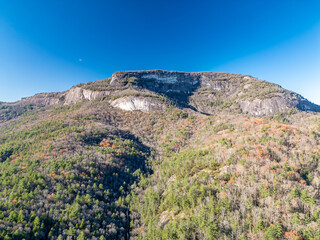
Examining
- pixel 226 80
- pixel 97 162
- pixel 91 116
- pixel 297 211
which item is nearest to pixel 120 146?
pixel 97 162

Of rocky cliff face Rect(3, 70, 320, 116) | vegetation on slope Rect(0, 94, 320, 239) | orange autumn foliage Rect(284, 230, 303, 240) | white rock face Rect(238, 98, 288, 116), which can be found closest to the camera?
orange autumn foliage Rect(284, 230, 303, 240)

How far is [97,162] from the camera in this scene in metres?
40.8

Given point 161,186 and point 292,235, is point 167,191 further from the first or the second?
point 292,235

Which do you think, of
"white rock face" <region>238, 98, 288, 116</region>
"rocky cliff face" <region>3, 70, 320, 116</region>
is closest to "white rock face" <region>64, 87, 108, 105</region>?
"rocky cliff face" <region>3, 70, 320, 116</region>

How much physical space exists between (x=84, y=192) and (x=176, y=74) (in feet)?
524

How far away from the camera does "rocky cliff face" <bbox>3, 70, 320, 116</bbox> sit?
99.6 meters

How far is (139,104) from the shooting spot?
324ft

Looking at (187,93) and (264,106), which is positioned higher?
(187,93)

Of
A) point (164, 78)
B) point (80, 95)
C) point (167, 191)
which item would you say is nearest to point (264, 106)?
point (164, 78)

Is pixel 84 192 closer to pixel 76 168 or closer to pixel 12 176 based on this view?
pixel 76 168

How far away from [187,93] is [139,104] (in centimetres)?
7907

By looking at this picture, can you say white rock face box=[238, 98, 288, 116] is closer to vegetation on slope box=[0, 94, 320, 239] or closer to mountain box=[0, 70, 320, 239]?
mountain box=[0, 70, 320, 239]

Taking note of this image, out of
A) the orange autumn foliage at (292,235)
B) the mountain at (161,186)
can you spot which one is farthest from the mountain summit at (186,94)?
the orange autumn foliage at (292,235)

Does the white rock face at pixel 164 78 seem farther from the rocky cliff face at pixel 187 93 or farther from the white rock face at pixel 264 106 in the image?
the white rock face at pixel 264 106
